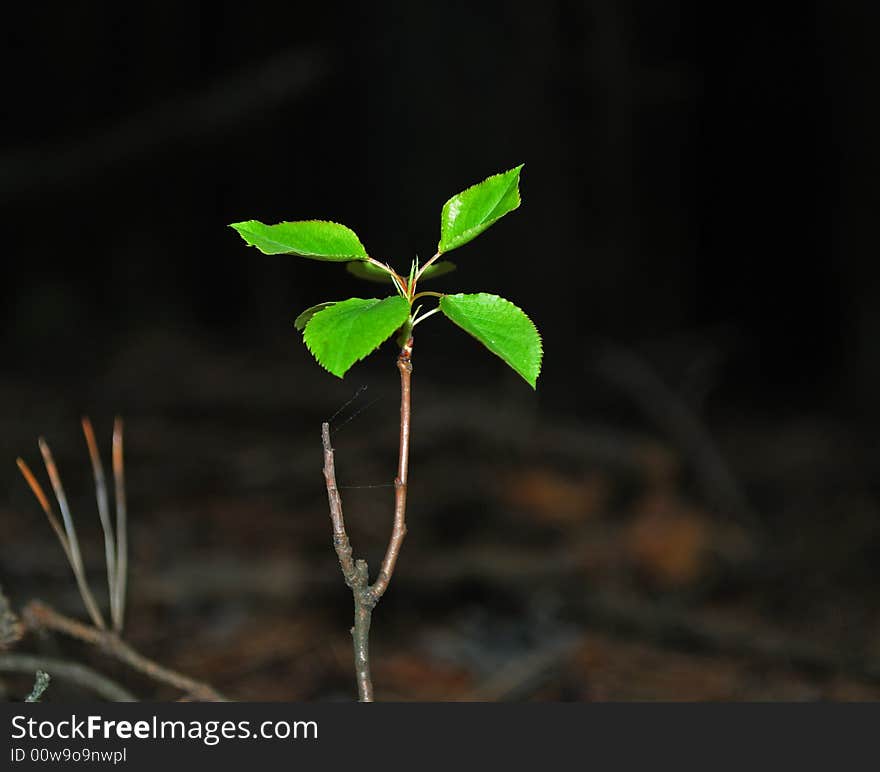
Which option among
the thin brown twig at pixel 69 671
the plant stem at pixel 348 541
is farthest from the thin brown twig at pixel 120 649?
the plant stem at pixel 348 541

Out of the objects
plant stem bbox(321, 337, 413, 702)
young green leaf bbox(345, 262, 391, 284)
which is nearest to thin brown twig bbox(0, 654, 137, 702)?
plant stem bbox(321, 337, 413, 702)

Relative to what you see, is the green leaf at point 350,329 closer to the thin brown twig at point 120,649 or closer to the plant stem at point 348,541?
the plant stem at point 348,541

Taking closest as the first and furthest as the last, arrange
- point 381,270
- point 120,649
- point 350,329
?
point 350,329 → point 381,270 → point 120,649

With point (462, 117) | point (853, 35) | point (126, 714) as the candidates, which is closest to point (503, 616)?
point (126, 714)

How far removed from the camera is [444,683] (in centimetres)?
154

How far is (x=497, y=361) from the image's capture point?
3.14 metres

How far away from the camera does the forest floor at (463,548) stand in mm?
1527

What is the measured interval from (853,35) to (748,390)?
1.52 m

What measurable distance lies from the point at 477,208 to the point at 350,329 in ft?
0.45

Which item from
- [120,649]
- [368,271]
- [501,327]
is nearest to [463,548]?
[120,649]

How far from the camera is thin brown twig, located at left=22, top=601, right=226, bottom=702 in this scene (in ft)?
2.83

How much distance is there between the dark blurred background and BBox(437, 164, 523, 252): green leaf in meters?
0.65

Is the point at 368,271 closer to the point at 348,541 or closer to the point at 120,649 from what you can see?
the point at 348,541

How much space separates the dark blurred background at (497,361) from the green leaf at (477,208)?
650mm
